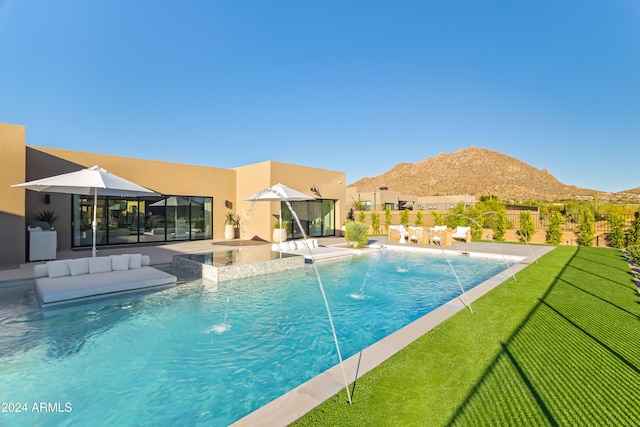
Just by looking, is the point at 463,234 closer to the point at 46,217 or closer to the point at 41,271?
the point at 41,271

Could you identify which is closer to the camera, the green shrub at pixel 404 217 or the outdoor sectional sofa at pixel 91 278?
the outdoor sectional sofa at pixel 91 278

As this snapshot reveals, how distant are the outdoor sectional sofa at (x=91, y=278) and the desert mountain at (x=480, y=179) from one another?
59.4 m

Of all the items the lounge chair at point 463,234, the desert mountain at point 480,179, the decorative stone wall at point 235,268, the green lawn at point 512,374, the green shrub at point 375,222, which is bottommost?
the green lawn at point 512,374

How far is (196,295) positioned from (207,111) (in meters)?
13.5

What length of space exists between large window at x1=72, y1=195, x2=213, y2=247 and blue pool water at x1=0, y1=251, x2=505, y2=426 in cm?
867

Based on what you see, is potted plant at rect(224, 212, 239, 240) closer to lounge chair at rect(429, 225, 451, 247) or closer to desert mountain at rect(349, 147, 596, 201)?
lounge chair at rect(429, 225, 451, 247)

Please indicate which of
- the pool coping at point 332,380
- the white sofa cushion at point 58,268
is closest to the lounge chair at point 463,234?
the pool coping at point 332,380

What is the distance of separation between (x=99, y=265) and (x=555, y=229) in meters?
19.4

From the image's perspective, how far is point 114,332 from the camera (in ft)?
15.1

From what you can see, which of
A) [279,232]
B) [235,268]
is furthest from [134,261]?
[279,232]

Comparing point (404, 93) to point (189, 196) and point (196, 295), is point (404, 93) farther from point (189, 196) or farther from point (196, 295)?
point (196, 295)

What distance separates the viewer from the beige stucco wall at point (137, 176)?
11492mm

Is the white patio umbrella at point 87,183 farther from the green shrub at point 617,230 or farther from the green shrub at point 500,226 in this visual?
the green shrub at point 617,230

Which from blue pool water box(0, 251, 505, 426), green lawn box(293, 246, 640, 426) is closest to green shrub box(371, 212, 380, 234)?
blue pool water box(0, 251, 505, 426)
